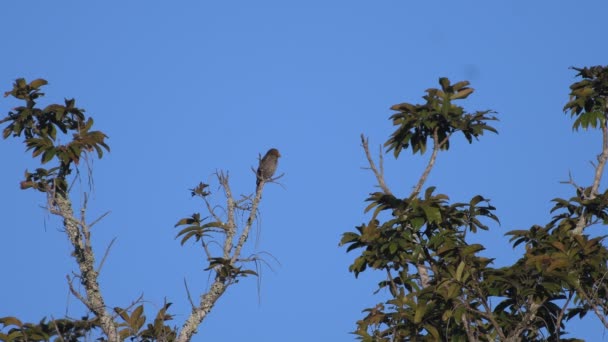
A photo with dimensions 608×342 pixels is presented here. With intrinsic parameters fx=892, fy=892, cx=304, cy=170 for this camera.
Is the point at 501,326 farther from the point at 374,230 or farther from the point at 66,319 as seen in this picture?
the point at 66,319

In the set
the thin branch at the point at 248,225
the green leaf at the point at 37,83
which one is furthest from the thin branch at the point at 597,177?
the green leaf at the point at 37,83

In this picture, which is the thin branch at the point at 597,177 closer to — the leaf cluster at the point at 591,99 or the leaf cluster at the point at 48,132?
the leaf cluster at the point at 591,99

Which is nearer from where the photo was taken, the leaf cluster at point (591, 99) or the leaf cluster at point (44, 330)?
the leaf cluster at point (44, 330)

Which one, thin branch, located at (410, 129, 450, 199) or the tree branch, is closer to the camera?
the tree branch

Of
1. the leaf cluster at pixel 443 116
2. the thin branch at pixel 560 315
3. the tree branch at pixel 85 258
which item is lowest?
the thin branch at pixel 560 315

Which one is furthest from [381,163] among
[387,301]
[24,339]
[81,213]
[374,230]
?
[24,339]

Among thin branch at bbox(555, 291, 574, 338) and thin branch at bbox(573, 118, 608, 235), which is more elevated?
thin branch at bbox(573, 118, 608, 235)

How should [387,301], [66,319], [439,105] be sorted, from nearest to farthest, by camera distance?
[66,319] → [387,301] → [439,105]

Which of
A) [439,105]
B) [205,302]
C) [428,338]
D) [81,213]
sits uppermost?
[439,105]

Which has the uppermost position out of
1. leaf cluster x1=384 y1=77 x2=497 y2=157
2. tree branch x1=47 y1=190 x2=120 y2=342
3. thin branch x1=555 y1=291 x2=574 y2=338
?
leaf cluster x1=384 y1=77 x2=497 y2=157

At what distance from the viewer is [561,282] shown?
8.40 metres

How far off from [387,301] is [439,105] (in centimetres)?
238

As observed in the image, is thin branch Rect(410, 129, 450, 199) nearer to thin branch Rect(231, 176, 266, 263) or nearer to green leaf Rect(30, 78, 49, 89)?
thin branch Rect(231, 176, 266, 263)

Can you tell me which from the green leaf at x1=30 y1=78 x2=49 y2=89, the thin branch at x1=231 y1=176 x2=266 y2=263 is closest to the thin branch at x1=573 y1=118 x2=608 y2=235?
the thin branch at x1=231 y1=176 x2=266 y2=263
